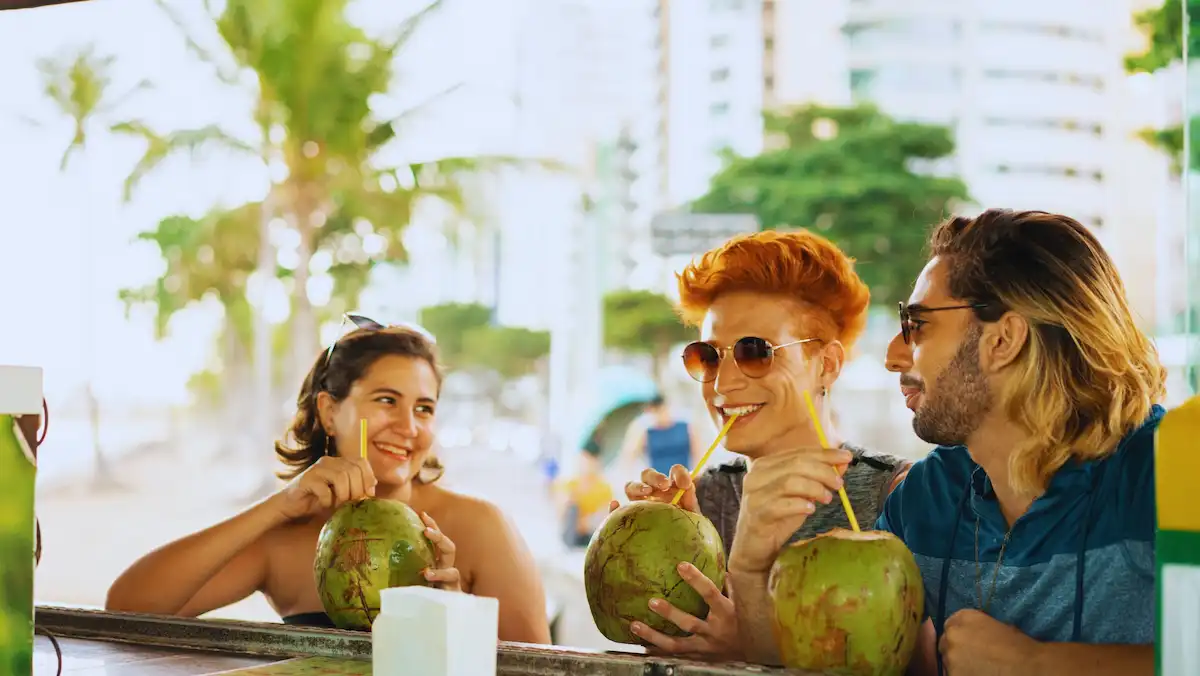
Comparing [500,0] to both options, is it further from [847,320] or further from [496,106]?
[847,320]

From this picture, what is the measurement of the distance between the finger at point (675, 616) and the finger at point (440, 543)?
0.41 metres

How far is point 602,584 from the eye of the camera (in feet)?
5.70

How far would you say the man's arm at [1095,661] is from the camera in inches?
60.7

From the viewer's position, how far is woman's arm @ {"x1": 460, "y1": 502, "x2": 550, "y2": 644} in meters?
2.51

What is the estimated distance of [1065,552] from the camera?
1790 millimetres

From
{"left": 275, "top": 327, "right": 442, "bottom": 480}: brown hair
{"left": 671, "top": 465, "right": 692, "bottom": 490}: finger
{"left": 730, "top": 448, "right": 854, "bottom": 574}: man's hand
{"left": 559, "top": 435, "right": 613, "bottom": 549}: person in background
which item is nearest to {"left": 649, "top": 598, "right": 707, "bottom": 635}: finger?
{"left": 730, "top": 448, "right": 854, "bottom": 574}: man's hand

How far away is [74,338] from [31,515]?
26.0m

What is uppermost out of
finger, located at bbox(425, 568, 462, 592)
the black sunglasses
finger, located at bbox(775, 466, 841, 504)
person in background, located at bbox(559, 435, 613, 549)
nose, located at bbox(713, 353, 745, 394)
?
the black sunglasses

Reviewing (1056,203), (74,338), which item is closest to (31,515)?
(74,338)

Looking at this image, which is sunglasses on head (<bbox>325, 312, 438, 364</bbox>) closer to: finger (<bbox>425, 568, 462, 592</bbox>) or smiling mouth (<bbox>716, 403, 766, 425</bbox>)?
smiling mouth (<bbox>716, 403, 766, 425</bbox>)

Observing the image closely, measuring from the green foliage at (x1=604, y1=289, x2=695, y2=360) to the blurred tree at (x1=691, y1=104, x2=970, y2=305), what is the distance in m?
5.24

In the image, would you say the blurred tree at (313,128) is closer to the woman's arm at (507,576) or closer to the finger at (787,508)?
the woman's arm at (507,576)

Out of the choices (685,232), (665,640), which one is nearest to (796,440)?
(665,640)

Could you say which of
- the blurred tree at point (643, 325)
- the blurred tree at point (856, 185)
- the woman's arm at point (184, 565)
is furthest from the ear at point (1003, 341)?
the blurred tree at point (643, 325)
